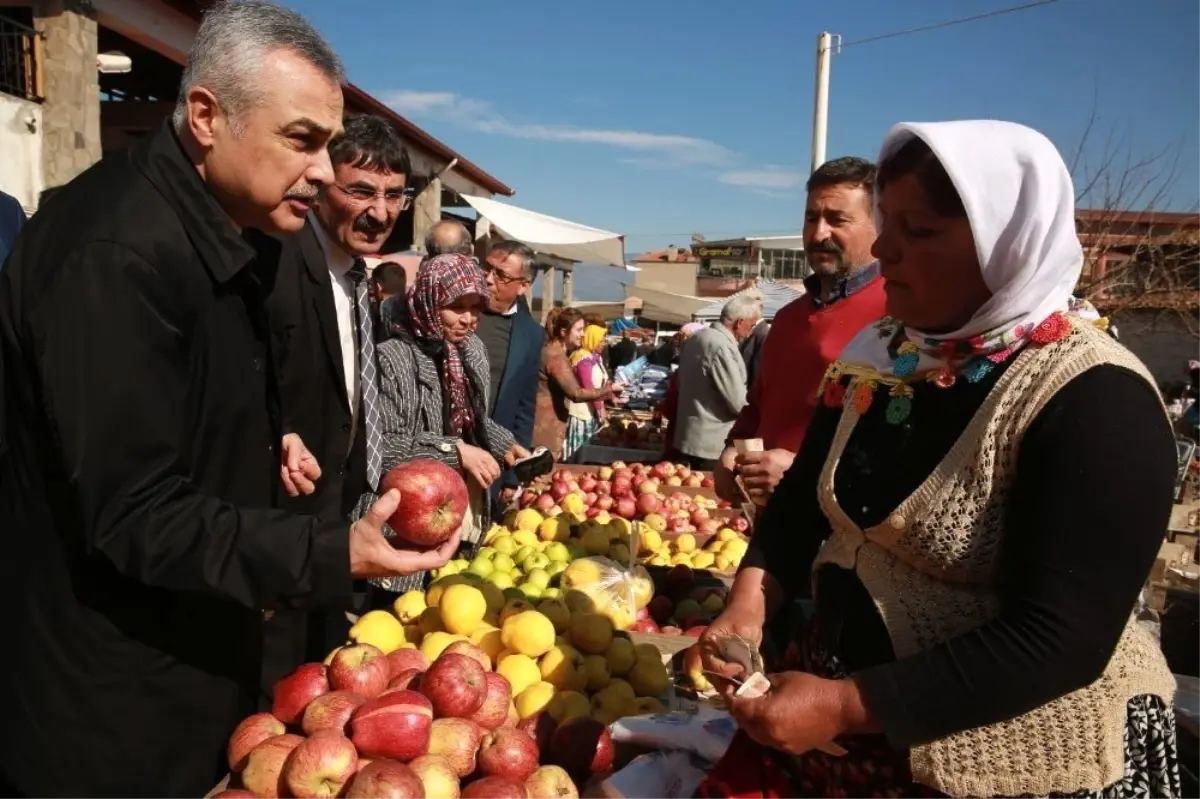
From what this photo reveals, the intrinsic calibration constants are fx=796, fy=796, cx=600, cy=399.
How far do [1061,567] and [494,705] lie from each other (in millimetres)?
1286

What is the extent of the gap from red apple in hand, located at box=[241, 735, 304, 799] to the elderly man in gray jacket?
4.95 m

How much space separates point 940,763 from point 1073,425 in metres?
0.56

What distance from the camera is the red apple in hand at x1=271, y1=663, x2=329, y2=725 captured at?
1785 mm

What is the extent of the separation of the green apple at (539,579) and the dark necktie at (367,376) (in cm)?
72

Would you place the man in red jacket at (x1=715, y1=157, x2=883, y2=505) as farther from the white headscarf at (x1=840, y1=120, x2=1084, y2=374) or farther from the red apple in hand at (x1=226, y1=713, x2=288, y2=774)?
the red apple in hand at (x1=226, y1=713, x2=288, y2=774)

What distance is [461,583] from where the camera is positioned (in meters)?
2.63

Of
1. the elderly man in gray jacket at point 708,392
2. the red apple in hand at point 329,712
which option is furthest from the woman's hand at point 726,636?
the elderly man in gray jacket at point 708,392

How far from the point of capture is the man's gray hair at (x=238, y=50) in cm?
152

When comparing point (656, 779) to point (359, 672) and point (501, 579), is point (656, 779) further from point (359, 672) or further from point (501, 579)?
point (501, 579)

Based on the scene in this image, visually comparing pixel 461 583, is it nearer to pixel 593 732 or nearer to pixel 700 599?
pixel 593 732

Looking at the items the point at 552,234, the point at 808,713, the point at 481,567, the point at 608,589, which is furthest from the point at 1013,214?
the point at 552,234

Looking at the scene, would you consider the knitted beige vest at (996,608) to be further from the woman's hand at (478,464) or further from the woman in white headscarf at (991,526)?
the woman's hand at (478,464)

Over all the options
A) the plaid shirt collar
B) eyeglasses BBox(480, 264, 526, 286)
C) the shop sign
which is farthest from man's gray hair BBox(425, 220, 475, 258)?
the shop sign

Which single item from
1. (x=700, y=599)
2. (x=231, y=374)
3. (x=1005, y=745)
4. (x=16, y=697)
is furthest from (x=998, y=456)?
(x=700, y=599)
